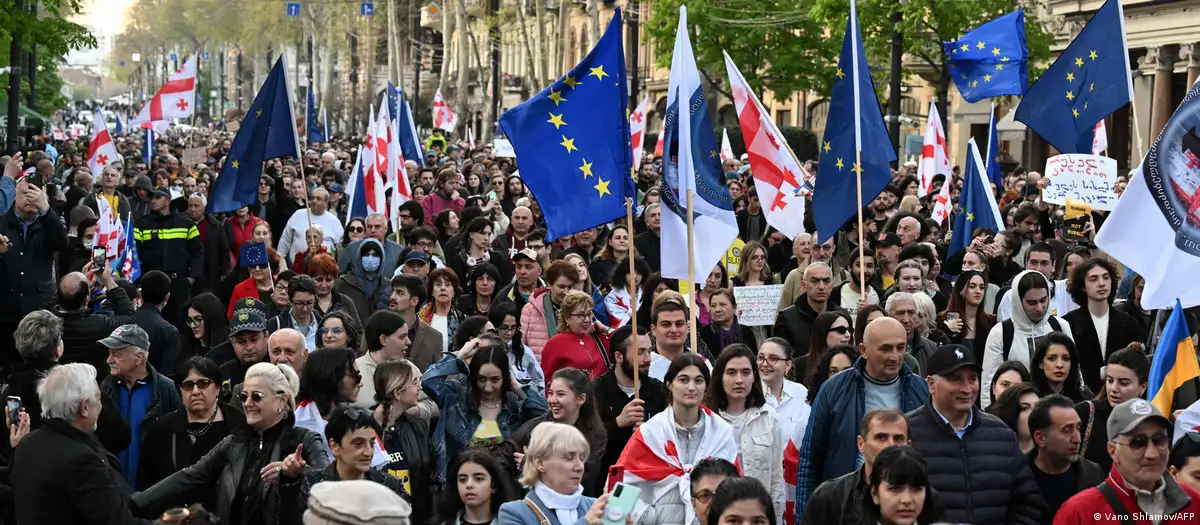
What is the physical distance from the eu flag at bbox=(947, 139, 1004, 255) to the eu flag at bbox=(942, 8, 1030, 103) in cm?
457

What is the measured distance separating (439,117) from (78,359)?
31117 mm

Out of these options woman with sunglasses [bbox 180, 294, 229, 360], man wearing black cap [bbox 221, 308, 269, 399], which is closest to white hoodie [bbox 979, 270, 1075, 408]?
man wearing black cap [bbox 221, 308, 269, 399]

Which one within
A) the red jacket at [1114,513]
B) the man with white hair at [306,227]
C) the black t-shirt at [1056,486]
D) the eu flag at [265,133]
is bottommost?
the black t-shirt at [1056,486]

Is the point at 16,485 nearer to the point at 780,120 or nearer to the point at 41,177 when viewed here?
the point at 41,177

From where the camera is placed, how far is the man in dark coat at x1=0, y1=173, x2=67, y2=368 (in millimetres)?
12570

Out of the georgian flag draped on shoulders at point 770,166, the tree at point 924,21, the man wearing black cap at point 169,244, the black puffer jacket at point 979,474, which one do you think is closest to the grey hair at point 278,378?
the black puffer jacket at point 979,474

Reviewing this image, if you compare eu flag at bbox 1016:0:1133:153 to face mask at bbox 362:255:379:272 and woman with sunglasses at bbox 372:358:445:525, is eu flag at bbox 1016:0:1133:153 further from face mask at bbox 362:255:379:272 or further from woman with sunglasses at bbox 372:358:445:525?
woman with sunglasses at bbox 372:358:445:525

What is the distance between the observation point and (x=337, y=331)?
9.20 meters

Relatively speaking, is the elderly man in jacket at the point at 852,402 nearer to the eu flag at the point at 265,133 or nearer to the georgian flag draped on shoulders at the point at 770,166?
the georgian flag draped on shoulders at the point at 770,166

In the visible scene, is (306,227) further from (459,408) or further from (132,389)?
(459,408)

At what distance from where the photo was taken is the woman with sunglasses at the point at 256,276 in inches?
462

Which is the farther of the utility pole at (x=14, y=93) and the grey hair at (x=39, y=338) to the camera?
the utility pole at (x=14, y=93)

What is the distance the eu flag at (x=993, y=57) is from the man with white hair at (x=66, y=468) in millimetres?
14035

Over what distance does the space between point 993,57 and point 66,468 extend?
14.6 m
